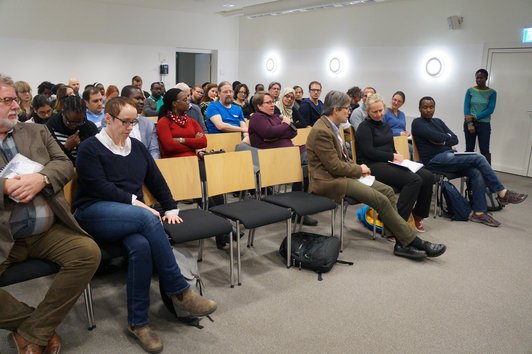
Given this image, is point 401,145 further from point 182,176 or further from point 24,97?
point 24,97

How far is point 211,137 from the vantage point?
15.7 ft

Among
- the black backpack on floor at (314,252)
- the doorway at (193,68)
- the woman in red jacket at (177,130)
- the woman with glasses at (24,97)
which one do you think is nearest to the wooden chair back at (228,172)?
the woman in red jacket at (177,130)

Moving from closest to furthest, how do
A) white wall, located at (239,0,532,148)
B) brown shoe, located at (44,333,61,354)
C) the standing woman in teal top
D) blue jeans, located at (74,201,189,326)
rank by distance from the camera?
brown shoe, located at (44,333,61,354)
blue jeans, located at (74,201,189,326)
the standing woman in teal top
white wall, located at (239,0,532,148)

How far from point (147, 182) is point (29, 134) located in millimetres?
765

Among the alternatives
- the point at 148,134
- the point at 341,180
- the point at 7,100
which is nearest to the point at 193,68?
the point at 148,134

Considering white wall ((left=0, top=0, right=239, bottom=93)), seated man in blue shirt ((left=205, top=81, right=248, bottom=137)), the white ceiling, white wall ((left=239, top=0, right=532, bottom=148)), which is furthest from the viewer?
the white ceiling

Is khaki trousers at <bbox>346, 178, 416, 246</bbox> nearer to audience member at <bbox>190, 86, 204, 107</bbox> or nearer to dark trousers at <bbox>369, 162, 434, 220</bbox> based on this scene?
dark trousers at <bbox>369, 162, 434, 220</bbox>

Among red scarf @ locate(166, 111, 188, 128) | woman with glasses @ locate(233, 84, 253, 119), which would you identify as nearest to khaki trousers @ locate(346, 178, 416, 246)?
red scarf @ locate(166, 111, 188, 128)

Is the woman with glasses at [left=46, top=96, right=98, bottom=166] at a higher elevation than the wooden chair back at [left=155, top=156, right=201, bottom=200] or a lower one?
higher

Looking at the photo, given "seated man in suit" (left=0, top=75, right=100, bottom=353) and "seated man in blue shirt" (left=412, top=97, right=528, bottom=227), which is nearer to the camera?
"seated man in suit" (left=0, top=75, right=100, bottom=353)

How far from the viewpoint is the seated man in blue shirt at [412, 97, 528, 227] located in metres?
4.91

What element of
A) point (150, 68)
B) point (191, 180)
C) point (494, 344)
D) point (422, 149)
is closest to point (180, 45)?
point (150, 68)

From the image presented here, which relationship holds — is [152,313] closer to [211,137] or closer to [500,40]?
[211,137]

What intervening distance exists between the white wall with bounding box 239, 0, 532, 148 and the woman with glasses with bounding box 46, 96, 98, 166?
673cm
